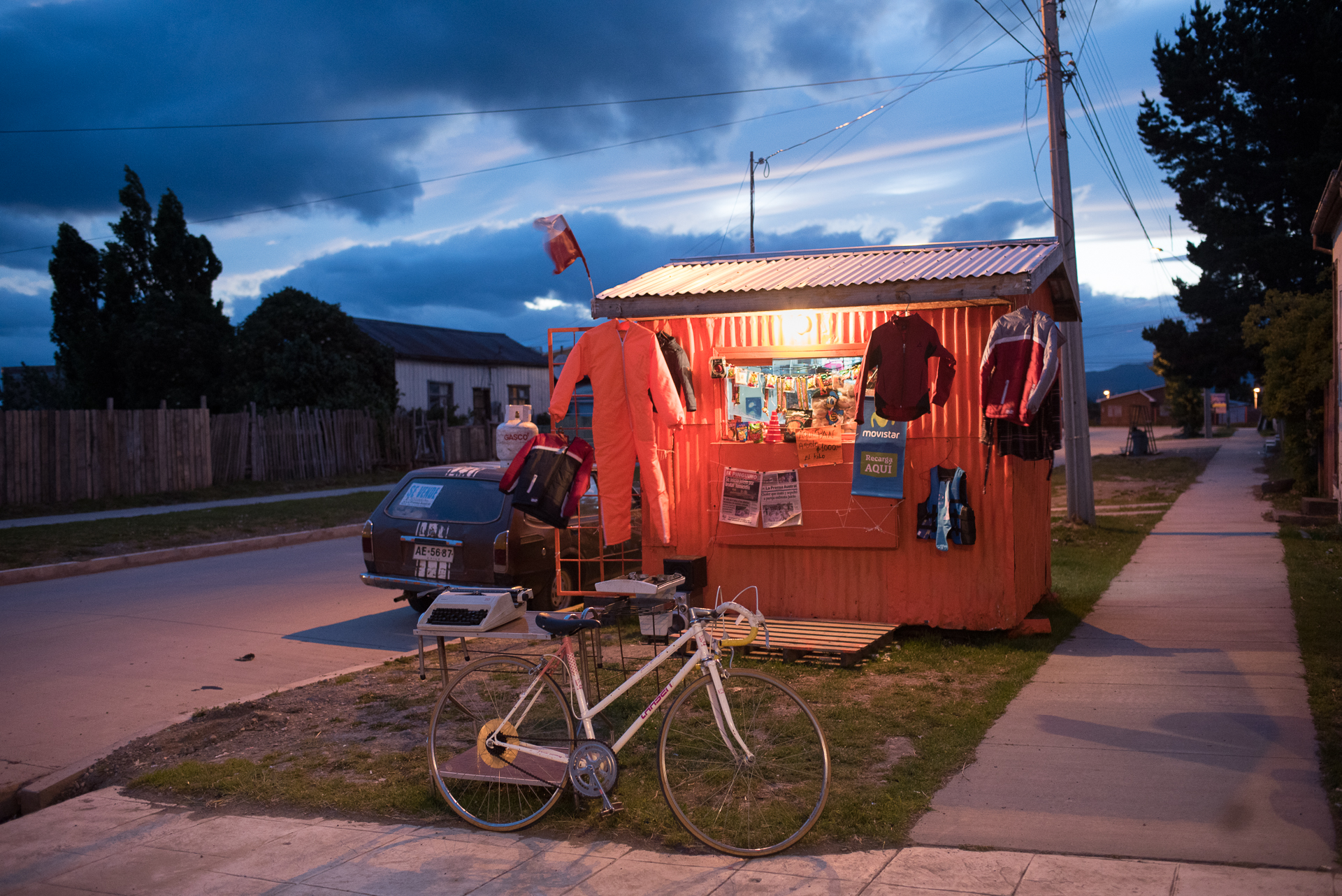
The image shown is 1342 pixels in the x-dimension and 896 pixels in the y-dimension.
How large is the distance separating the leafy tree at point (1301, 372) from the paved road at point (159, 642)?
15086 mm

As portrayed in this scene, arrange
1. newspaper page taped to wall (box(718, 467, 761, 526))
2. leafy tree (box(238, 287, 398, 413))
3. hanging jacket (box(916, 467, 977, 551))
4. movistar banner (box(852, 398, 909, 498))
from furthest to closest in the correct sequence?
leafy tree (box(238, 287, 398, 413)) < newspaper page taped to wall (box(718, 467, 761, 526)) < movistar banner (box(852, 398, 909, 498)) < hanging jacket (box(916, 467, 977, 551))

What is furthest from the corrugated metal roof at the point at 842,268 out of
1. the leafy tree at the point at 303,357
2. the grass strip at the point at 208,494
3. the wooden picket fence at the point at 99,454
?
the leafy tree at the point at 303,357

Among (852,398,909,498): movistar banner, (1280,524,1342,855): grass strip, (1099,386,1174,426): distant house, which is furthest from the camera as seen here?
(1099,386,1174,426): distant house

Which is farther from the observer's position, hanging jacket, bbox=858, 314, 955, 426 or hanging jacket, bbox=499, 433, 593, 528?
hanging jacket, bbox=858, 314, 955, 426

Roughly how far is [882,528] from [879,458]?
1.89ft

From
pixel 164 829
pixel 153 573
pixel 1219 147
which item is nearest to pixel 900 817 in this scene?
pixel 164 829

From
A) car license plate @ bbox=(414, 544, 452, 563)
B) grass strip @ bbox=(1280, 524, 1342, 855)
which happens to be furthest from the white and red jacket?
car license plate @ bbox=(414, 544, 452, 563)

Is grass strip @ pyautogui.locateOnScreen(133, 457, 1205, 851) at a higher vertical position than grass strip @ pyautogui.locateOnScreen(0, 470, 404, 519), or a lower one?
lower

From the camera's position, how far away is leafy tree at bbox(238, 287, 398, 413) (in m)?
29.6

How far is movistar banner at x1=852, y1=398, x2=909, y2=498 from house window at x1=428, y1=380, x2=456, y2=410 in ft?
110

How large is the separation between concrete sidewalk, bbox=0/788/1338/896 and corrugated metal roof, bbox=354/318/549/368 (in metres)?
35.0

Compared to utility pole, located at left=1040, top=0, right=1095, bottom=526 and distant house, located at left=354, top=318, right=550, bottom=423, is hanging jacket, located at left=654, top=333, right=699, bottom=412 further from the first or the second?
distant house, located at left=354, top=318, right=550, bottom=423

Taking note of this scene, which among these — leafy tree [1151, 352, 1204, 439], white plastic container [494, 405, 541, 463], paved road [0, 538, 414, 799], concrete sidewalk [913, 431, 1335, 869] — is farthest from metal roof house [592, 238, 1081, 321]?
leafy tree [1151, 352, 1204, 439]

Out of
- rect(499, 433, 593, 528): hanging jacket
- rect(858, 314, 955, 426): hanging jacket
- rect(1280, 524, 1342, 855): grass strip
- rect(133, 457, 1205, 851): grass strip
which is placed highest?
rect(858, 314, 955, 426): hanging jacket
